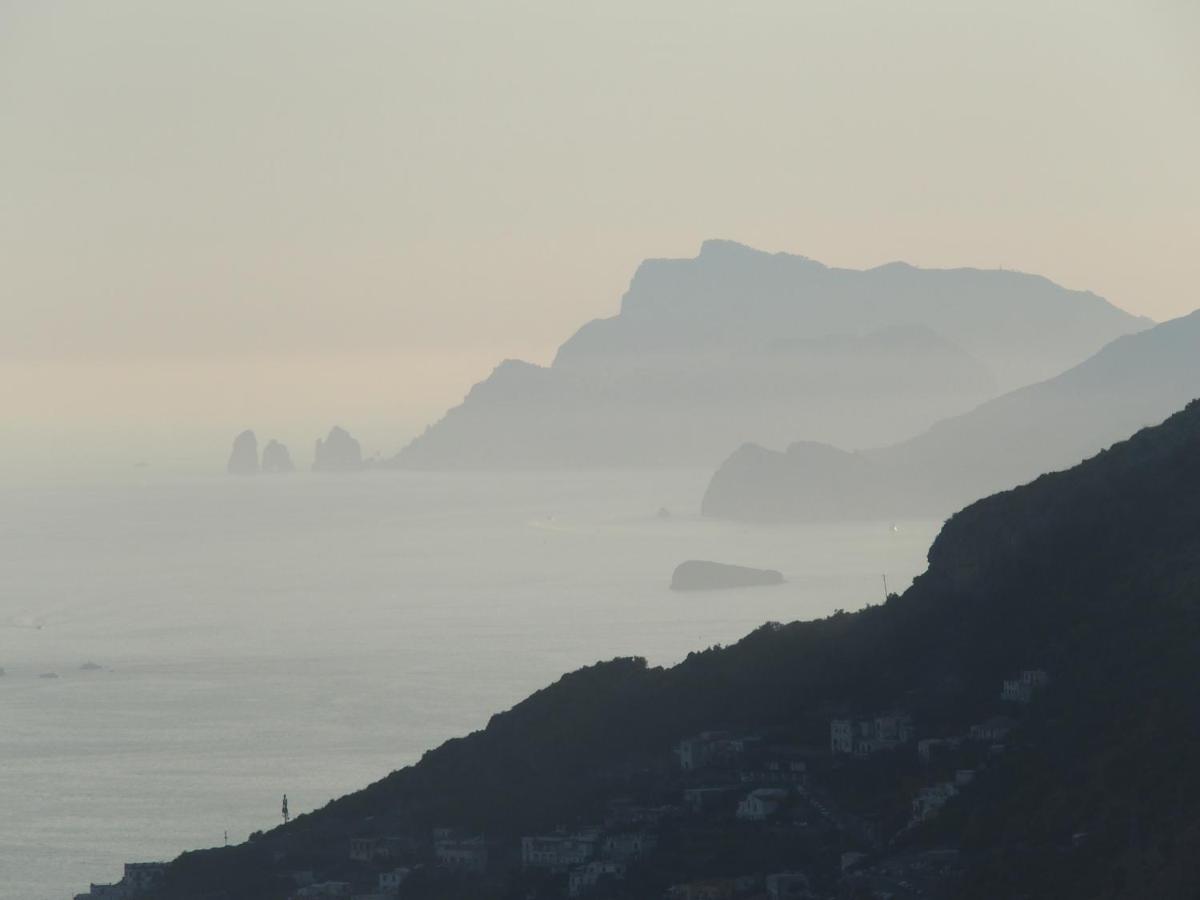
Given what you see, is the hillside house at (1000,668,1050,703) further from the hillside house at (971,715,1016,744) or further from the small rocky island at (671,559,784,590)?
the small rocky island at (671,559,784,590)

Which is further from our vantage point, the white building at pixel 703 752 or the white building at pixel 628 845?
the white building at pixel 703 752

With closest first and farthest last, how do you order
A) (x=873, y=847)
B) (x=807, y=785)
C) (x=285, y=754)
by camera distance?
1. (x=873, y=847)
2. (x=807, y=785)
3. (x=285, y=754)

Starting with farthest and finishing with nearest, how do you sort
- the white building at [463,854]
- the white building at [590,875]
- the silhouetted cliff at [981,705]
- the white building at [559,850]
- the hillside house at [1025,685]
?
the hillside house at [1025,685]
the white building at [463,854]
the white building at [559,850]
the white building at [590,875]
the silhouetted cliff at [981,705]

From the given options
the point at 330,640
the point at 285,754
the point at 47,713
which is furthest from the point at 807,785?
the point at 330,640

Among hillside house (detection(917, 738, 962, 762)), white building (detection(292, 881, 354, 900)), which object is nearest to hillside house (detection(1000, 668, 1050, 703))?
hillside house (detection(917, 738, 962, 762))

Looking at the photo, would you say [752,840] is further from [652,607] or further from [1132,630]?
[652,607]

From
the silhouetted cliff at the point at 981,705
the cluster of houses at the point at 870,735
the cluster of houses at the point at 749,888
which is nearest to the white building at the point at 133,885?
the silhouetted cliff at the point at 981,705

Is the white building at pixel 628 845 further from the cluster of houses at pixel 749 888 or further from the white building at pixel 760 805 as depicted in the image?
the cluster of houses at pixel 749 888
